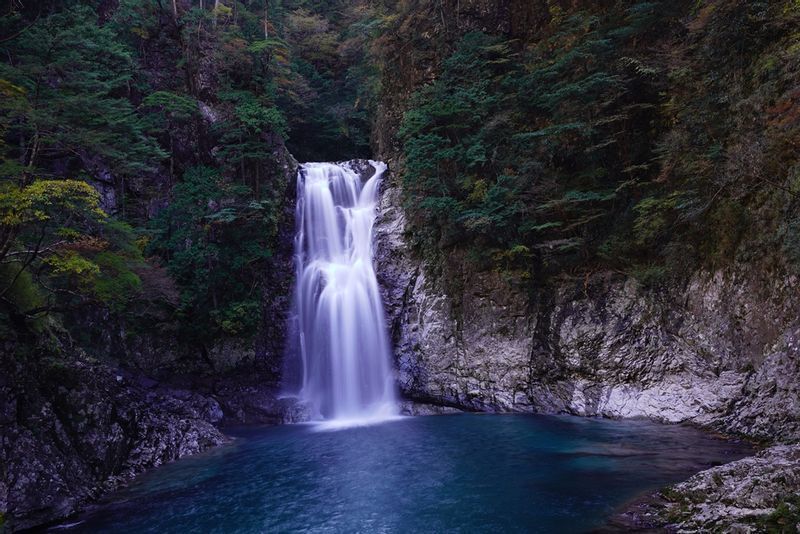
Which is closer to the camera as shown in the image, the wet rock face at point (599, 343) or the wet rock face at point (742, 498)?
the wet rock face at point (742, 498)

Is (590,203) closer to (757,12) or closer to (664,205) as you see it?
(664,205)

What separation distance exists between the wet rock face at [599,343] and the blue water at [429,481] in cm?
87

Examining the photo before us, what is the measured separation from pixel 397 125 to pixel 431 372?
36.3ft

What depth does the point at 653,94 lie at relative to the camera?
1314cm

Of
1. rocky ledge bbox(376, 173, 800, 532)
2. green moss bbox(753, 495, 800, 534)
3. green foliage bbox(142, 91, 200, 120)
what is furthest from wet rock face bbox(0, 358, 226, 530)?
green foliage bbox(142, 91, 200, 120)

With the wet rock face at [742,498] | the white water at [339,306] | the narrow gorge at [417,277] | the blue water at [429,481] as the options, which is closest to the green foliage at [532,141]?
the narrow gorge at [417,277]

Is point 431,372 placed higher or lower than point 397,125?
lower

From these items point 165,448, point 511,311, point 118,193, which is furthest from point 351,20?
point 165,448

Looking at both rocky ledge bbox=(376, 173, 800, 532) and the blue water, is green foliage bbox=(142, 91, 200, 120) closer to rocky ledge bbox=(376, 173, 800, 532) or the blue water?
rocky ledge bbox=(376, 173, 800, 532)

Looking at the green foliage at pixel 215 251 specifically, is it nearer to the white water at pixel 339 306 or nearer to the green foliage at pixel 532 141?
the white water at pixel 339 306

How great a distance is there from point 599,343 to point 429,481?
21.0ft

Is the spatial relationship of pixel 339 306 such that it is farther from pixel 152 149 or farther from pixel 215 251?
pixel 152 149

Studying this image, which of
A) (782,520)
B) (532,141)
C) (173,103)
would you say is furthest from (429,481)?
(173,103)

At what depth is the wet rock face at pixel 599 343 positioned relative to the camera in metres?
9.06
